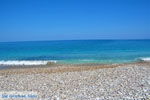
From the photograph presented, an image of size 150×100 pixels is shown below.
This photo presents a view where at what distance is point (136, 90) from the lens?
7383 mm

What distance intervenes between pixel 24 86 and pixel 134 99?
463cm

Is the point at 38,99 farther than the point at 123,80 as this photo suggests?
No

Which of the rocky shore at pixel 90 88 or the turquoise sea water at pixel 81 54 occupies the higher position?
the rocky shore at pixel 90 88

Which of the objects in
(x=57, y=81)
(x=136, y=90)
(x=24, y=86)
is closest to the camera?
(x=136, y=90)

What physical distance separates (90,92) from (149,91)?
199cm

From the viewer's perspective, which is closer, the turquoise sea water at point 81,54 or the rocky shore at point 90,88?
the rocky shore at point 90,88

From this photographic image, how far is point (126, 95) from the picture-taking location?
687 cm

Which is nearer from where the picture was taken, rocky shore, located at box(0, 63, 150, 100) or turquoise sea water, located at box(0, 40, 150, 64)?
rocky shore, located at box(0, 63, 150, 100)

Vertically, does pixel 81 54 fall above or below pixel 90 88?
below

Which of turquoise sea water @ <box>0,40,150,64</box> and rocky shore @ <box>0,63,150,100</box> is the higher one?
rocky shore @ <box>0,63,150,100</box>

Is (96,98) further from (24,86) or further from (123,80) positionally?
(24,86)

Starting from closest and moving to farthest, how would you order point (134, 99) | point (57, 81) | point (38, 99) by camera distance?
point (134, 99)
point (38, 99)
point (57, 81)

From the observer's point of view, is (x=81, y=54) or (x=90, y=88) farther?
(x=81, y=54)

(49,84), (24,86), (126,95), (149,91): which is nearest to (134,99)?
(126,95)
